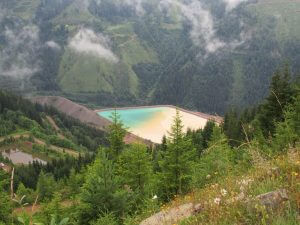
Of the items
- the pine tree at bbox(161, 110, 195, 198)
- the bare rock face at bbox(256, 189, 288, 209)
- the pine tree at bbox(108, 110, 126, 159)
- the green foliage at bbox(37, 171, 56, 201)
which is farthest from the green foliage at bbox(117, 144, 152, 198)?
the green foliage at bbox(37, 171, 56, 201)

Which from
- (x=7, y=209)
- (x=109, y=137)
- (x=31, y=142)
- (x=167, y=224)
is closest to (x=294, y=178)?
(x=167, y=224)

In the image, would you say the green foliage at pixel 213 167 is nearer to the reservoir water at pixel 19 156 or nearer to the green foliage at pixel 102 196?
the green foliage at pixel 102 196

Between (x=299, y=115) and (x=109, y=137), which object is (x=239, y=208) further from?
(x=109, y=137)

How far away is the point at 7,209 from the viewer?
24688mm

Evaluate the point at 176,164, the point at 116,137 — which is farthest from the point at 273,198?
the point at 116,137

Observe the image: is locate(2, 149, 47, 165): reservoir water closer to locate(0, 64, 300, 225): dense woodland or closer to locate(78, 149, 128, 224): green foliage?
locate(0, 64, 300, 225): dense woodland

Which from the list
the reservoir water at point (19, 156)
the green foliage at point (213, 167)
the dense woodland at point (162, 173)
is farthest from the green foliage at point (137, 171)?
the reservoir water at point (19, 156)

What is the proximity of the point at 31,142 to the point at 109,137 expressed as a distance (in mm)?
137992

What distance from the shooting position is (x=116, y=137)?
30969mm

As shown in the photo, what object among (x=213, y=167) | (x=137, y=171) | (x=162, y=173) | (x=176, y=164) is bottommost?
(x=137, y=171)

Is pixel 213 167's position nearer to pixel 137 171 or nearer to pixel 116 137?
pixel 137 171

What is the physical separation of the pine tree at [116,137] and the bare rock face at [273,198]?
2582 centimetres

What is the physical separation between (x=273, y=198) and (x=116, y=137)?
85.6 feet

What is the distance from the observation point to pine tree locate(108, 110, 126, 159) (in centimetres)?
3100
